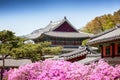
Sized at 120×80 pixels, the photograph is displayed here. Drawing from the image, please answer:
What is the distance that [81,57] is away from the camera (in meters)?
36.0

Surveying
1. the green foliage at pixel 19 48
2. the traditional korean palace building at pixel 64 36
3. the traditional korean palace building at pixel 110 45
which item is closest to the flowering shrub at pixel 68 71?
the traditional korean palace building at pixel 110 45

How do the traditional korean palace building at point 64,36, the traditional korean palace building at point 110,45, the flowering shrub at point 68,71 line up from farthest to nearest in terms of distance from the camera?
the traditional korean palace building at point 64,36
the traditional korean palace building at point 110,45
the flowering shrub at point 68,71

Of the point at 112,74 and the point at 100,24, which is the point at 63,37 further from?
the point at 112,74

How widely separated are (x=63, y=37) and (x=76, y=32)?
4.16 metres

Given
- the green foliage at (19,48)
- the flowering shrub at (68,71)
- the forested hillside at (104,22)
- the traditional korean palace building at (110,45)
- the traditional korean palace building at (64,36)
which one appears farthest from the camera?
the traditional korean palace building at (64,36)

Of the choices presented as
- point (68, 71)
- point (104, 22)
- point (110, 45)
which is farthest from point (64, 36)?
point (68, 71)

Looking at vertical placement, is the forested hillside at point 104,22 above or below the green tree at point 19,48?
above

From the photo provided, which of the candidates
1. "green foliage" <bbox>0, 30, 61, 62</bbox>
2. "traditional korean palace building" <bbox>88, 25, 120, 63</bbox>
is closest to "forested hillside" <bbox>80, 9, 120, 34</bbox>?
"green foliage" <bbox>0, 30, 61, 62</bbox>

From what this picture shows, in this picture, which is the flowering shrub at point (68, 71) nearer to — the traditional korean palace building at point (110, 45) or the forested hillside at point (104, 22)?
the traditional korean palace building at point (110, 45)

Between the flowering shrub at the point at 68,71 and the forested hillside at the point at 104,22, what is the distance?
39974 millimetres

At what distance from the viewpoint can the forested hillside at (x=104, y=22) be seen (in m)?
56.7

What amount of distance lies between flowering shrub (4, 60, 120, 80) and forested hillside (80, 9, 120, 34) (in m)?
40.0

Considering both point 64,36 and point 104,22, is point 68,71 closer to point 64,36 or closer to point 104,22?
point 64,36

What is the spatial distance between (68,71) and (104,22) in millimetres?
47463
